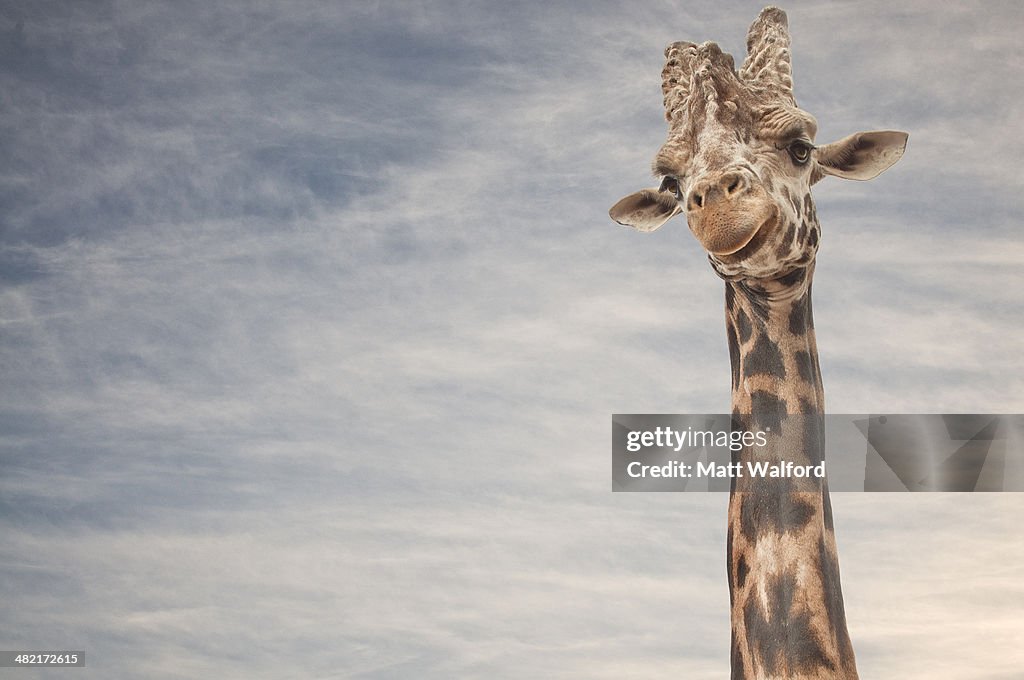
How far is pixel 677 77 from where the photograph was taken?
1016 centimetres

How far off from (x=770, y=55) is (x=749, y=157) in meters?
1.77

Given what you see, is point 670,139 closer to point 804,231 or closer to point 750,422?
point 804,231

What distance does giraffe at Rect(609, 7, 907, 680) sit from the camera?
28.5 ft

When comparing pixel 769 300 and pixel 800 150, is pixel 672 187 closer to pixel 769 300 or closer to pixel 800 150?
pixel 800 150

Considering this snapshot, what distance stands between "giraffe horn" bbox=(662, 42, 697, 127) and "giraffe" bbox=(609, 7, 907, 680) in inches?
0.5

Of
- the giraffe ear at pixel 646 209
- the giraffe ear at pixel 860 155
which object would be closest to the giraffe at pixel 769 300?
the giraffe ear at pixel 860 155

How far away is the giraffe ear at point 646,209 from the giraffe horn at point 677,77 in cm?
77

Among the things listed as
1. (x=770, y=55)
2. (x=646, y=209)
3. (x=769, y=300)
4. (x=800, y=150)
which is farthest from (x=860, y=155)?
(x=646, y=209)

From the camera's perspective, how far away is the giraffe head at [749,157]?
28.7 feet

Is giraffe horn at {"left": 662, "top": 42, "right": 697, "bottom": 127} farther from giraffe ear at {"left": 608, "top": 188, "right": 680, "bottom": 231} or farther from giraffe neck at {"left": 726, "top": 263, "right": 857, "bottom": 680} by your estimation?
giraffe neck at {"left": 726, "top": 263, "right": 857, "bottom": 680}

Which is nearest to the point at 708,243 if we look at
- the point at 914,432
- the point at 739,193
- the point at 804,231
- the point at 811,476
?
the point at 739,193

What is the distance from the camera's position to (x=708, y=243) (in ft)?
28.8

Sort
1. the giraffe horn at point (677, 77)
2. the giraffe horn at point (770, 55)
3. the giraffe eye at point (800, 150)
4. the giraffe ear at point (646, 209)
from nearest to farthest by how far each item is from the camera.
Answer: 1. the giraffe eye at point (800, 150)
2. the giraffe horn at point (677, 77)
3. the giraffe horn at point (770, 55)
4. the giraffe ear at point (646, 209)

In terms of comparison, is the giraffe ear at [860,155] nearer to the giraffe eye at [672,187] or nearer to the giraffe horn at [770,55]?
the giraffe horn at [770,55]
